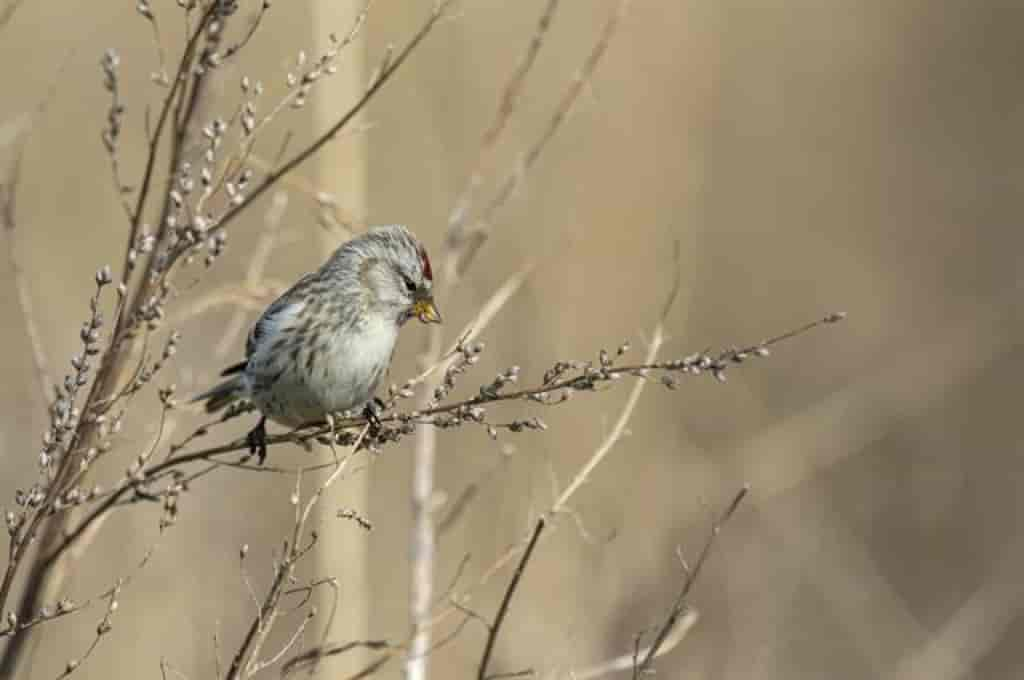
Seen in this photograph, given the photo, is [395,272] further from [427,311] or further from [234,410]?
[234,410]

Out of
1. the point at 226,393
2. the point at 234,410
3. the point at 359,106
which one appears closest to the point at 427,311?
the point at 226,393

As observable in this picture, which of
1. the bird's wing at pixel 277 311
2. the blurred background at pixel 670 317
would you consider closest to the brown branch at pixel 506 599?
the blurred background at pixel 670 317

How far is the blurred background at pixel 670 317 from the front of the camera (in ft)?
15.9

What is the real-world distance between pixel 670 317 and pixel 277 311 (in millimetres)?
2582

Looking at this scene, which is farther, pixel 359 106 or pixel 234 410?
pixel 234 410

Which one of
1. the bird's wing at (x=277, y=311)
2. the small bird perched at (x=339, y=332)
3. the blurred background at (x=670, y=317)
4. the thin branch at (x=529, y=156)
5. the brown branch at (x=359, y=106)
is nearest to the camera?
the brown branch at (x=359, y=106)

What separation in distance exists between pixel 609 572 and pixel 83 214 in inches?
163

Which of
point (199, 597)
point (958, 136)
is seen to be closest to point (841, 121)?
point (958, 136)

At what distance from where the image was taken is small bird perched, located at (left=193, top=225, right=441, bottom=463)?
12.3 feet

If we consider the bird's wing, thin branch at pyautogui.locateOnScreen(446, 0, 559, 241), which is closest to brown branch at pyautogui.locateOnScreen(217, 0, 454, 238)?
thin branch at pyautogui.locateOnScreen(446, 0, 559, 241)

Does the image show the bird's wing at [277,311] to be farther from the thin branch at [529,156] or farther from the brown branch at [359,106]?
the brown branch at [359,106]

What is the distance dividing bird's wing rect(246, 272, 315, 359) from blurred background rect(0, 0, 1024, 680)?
0.12 meters

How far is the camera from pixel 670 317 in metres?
6.27

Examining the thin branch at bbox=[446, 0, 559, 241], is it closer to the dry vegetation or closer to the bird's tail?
the dry vegetation
